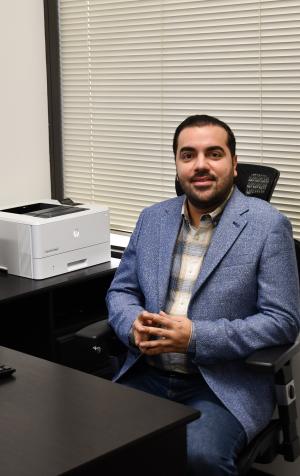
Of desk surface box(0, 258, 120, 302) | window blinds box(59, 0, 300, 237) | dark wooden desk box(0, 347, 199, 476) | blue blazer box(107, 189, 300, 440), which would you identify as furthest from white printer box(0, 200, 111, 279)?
dark wooden desk box(0, 347, 199, 476)

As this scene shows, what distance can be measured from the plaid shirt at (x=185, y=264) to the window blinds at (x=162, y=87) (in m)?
0.58

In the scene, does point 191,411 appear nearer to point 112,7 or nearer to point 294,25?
point 294,25

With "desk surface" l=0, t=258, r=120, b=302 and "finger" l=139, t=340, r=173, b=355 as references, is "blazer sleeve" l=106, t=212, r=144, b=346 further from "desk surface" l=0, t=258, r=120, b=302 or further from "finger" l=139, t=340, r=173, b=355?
"desk surface" l=0, t=258, r=120, b=302

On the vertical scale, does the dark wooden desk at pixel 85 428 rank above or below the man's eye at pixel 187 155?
below

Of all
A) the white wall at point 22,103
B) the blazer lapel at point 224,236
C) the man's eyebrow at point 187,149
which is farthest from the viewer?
the white wall at point 22,103

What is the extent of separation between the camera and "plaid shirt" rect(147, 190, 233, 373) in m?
2.55

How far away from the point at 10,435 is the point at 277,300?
3.10ft

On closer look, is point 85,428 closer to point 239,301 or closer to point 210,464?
point 210,464

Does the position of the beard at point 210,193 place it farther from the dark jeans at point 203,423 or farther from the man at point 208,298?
the dark jeans at point 203,423

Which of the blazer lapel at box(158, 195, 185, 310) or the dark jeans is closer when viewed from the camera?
the dark jeans

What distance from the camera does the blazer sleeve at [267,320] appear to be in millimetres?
2342

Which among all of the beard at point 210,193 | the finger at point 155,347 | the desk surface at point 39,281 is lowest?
the finger at point 155,347

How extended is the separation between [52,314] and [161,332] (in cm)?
80

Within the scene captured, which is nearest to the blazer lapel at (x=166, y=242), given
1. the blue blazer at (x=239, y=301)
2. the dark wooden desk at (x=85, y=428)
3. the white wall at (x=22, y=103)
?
the blue blazer at (x=239, y=301)
